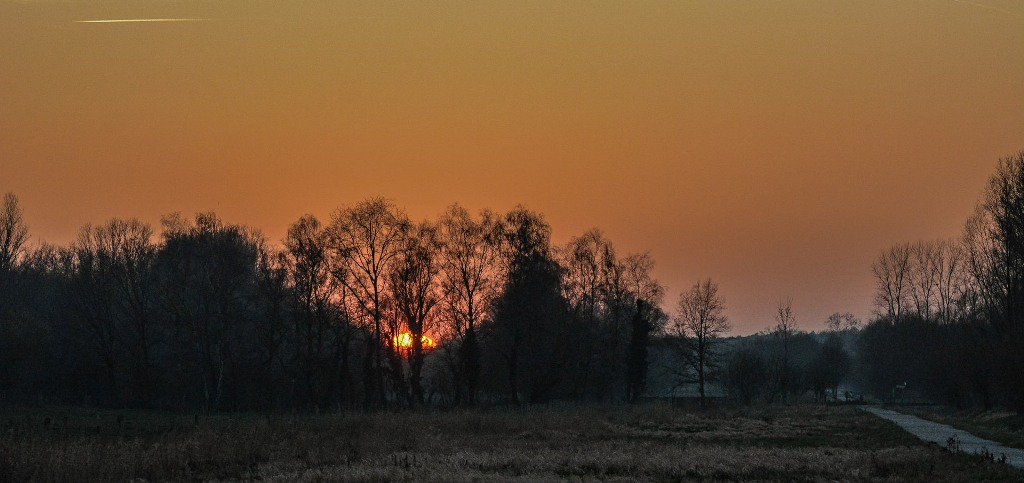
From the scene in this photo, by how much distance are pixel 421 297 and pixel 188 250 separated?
18.3 meters

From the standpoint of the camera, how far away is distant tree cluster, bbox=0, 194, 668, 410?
75.6 m

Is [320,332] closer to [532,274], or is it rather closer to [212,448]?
[532,274]

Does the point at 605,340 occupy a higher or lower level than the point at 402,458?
higher

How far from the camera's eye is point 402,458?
30422 mm

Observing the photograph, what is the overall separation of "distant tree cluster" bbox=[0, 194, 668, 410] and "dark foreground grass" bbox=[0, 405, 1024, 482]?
25.7m

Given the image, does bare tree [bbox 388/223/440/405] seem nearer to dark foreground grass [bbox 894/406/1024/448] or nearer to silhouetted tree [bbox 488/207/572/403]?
silhouetted tree [bbox 488/207/572/403]

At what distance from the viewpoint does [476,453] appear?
107ft

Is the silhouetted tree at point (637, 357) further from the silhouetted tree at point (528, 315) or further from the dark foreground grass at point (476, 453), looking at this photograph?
the dark foreground grass at point (476, 453)

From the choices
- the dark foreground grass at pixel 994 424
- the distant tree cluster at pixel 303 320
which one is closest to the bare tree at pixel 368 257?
the distant tree cluster at pixel 303 320

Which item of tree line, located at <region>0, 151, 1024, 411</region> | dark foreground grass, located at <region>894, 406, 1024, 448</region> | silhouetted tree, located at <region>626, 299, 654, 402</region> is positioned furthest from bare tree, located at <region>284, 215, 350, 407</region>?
dark foreground grass, located at <region>894, 406, 1024, 448</region>

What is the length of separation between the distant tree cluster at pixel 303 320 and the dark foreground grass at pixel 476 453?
25.7 m

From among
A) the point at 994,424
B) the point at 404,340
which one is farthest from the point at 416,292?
the point at 994,424

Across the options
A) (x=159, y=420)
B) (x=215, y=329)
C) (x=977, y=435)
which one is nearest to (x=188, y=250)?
(x=215, y=329)

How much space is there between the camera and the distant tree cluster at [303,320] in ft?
248
